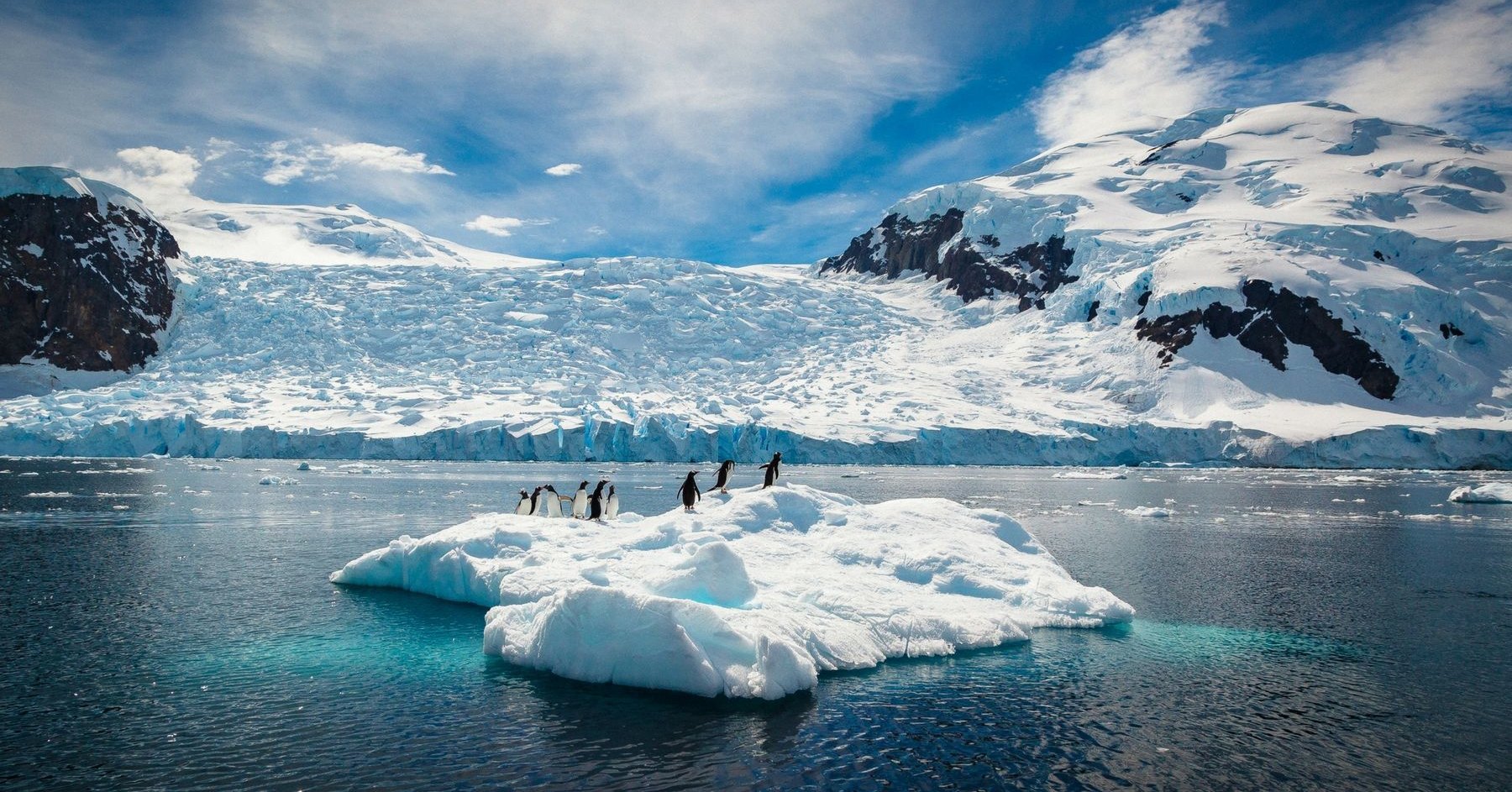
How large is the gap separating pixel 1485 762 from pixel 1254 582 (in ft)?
38.4

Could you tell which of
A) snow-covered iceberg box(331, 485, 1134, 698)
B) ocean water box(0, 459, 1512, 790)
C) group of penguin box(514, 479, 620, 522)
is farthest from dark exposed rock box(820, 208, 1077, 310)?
snow-covered iceberg box(331, 485, 1134, 698)

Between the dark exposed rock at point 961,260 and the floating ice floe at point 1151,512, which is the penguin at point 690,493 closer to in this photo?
the floating ice floe at point 1151,512

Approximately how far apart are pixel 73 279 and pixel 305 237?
4503 cm

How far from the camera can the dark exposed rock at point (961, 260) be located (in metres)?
108

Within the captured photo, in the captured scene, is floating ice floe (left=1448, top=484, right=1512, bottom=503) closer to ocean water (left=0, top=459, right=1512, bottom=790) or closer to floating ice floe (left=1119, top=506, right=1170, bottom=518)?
floating ice floe (left=1119, top=506, right=1170, bottom=518)

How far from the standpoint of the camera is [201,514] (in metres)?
29.0

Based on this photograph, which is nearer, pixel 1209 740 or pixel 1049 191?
pixel 1209 740

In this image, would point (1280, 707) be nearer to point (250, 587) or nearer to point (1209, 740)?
point (1209, 740)

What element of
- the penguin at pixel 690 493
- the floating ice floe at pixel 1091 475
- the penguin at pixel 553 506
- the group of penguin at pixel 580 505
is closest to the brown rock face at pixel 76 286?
the group of penguin at pixel 580 505

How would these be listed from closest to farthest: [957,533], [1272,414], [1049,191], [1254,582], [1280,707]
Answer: [1280,707]
[957,533]
[1254,582]
[1272,414]
[1049,191]

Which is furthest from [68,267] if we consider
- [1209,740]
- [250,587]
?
[1209,740]

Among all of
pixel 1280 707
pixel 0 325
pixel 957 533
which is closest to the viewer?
pixel 1280 707

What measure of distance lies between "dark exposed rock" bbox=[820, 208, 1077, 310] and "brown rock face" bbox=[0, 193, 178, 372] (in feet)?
303

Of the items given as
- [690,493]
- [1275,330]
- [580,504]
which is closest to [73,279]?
[580,504]
